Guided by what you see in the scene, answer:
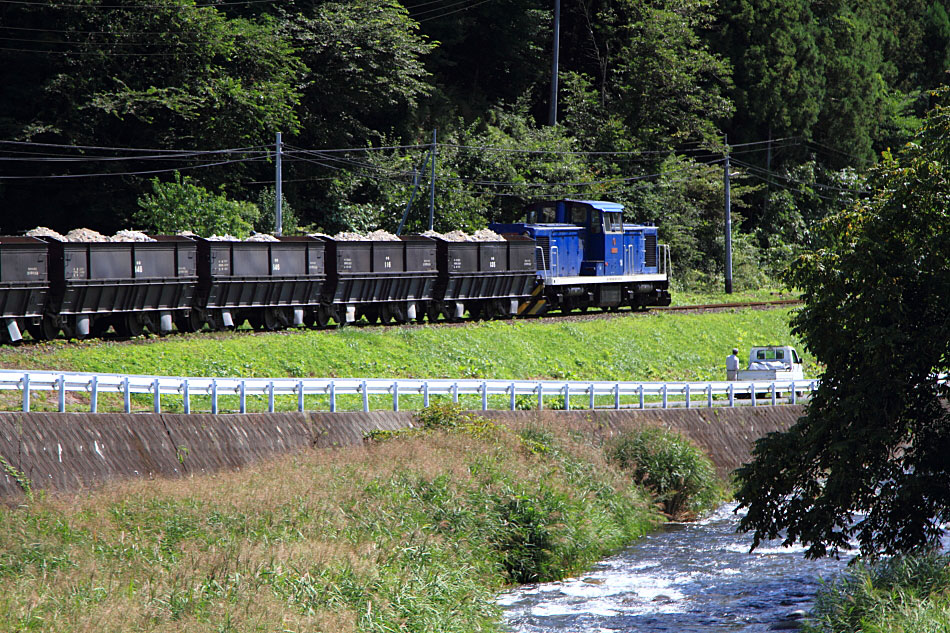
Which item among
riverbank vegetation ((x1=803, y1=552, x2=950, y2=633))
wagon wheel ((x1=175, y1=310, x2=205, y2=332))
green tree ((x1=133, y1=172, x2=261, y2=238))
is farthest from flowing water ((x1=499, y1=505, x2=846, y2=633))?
green tree ((x1=133, y1=172, x2=261, y2=238))

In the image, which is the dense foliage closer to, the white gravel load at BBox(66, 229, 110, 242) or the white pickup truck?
the white gravel load at BBox(66, 229, 110, 242)

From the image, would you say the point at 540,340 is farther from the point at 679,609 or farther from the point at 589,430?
the point at 679,609

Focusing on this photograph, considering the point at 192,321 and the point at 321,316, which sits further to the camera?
the point at 321,316

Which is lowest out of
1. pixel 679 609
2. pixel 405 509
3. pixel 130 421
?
pixel 679 609

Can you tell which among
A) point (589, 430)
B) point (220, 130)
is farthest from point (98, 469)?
point (220, 130)

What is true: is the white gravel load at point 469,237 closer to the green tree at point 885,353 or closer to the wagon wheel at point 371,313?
the wagon wheel at point 371,313

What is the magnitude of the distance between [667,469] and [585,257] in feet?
61.3

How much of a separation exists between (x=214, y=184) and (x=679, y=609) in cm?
3518

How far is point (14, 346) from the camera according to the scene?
24500mm

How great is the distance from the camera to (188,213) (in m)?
40.6

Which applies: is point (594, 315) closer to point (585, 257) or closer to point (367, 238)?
point (585, 257)

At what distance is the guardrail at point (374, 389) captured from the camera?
1652 cm

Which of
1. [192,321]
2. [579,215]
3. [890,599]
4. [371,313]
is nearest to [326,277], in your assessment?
[371,313]

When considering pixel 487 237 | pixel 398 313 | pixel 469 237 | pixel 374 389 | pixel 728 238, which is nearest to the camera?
pixel 374 389
